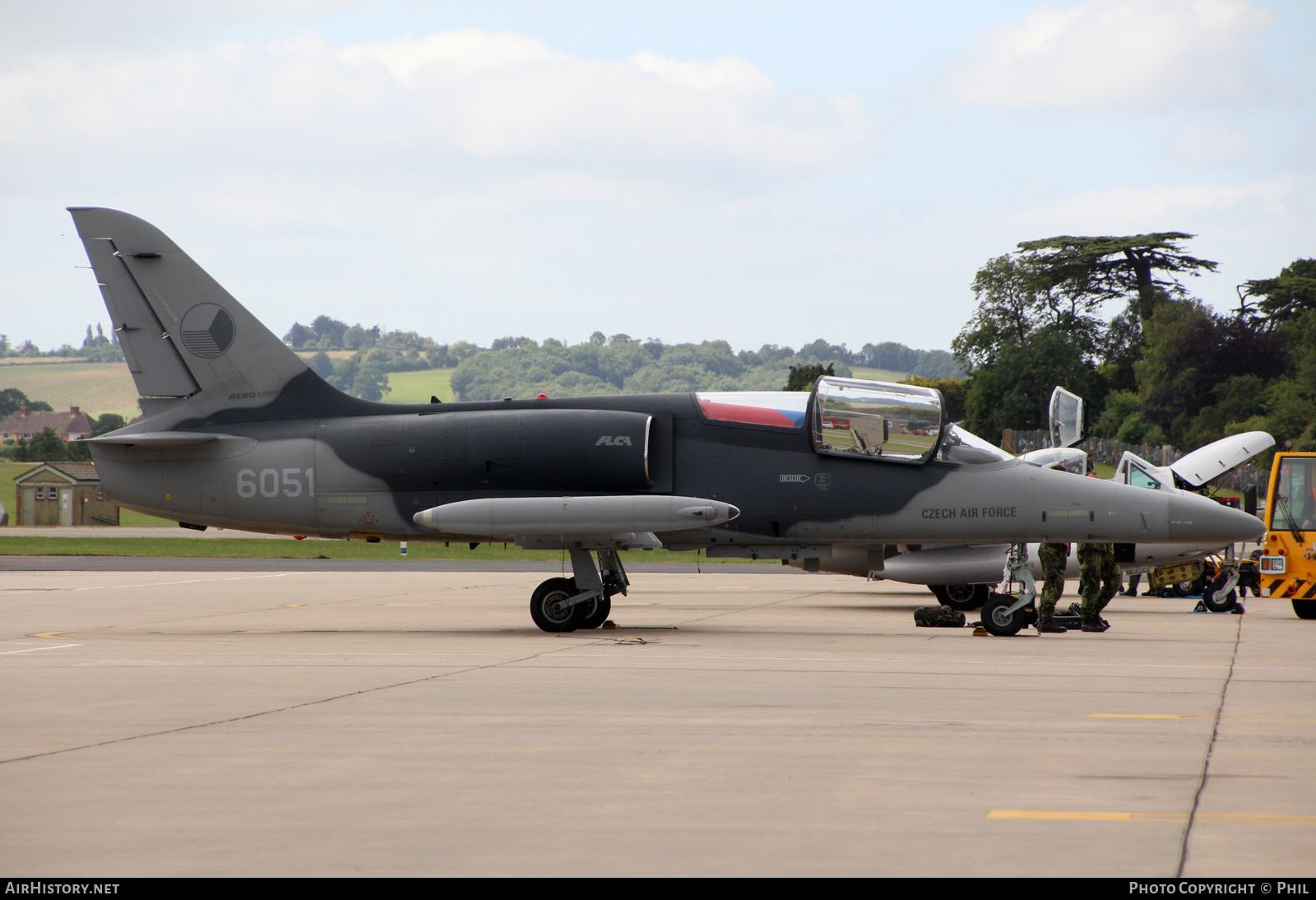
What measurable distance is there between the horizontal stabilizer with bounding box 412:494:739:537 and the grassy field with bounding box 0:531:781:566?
22.0 m

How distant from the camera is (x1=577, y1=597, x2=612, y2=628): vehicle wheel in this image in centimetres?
1470

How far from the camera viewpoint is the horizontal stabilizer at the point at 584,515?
1370cm

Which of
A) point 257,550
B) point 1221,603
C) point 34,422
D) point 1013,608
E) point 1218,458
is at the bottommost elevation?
point 257,550

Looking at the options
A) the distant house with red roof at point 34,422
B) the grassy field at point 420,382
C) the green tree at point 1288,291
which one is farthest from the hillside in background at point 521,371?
the green tree at point 1288,291

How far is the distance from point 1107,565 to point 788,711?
987 cm

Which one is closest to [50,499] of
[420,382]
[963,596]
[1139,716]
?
[420,382]

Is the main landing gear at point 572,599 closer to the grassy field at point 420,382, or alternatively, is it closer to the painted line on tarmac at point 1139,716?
the painted line on tarmac at point 1139,716

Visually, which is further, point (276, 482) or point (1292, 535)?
point (1292, 535)

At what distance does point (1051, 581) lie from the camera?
49.7ft

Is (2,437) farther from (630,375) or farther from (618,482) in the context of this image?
(618,482)

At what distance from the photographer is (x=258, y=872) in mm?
4594

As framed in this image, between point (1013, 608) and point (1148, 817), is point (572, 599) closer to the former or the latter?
point (1013, 608)

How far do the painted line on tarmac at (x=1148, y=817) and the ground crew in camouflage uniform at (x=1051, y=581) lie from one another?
976 centimetres

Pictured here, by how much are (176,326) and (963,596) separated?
38.9 ft
